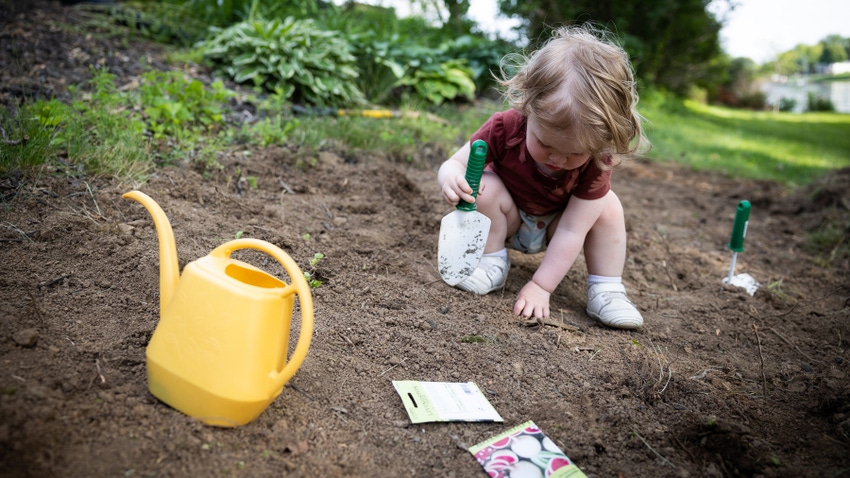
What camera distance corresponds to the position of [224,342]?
3.85ft

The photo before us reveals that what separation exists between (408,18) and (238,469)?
19.2 ft

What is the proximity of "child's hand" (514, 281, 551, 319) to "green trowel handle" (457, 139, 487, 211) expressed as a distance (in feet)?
1.20

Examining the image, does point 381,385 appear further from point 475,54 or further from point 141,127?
point 475,54

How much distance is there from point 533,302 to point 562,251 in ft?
0.69

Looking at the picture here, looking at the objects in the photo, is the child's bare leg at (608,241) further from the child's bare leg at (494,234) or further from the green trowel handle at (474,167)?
the green trowel handle at (474,167)

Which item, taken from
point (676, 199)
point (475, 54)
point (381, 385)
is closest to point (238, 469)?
point (381, 385)

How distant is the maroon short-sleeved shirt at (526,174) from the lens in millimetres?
1979

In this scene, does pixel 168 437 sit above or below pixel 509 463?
above

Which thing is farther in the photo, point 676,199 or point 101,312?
point 676,199

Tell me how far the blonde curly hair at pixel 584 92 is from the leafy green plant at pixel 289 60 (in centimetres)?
235

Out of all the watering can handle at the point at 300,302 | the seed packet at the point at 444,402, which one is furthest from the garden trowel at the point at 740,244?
the watering can handle at the point at 300,302

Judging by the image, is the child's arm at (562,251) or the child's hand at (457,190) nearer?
the child's hand at (457,190)

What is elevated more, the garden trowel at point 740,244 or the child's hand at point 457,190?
the child's hand at point 457,190

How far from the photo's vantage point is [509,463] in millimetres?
1317
